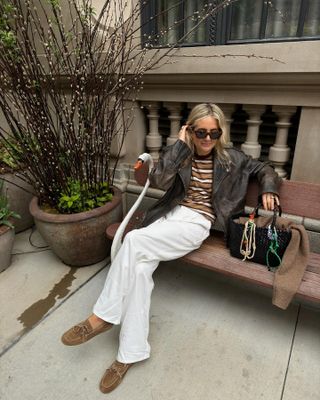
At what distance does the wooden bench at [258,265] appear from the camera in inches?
72.1

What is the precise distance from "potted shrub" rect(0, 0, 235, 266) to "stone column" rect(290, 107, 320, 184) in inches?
43.0

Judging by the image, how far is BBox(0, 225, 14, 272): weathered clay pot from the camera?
2.59 meters

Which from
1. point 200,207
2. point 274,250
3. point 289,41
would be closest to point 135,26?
point 289,41

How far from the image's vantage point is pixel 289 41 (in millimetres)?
2242

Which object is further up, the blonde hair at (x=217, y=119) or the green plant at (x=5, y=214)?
the blonde hair at (x=217, y=119)

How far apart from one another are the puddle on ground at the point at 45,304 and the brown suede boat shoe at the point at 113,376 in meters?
0.72

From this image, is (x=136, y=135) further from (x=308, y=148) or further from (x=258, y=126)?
(x=308, y=148)

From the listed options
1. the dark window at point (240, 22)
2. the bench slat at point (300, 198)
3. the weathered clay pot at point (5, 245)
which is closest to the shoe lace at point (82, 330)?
the weathered clay pot at point (5, 245)

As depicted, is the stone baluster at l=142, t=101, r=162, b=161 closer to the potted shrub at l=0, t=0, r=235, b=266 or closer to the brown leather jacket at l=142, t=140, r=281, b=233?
the potted shrub at l=0, t=0, r=235, b=266

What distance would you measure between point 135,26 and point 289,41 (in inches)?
55.0

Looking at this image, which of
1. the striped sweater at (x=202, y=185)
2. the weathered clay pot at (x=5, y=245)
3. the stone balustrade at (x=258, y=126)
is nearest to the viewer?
the striped sweater at (x=202, y=185)

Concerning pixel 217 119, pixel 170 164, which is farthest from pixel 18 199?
pixel 217 119

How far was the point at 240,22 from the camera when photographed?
2514mm

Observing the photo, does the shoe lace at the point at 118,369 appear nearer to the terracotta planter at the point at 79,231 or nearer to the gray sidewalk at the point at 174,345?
the gray sidewalk at the point at 174,345
